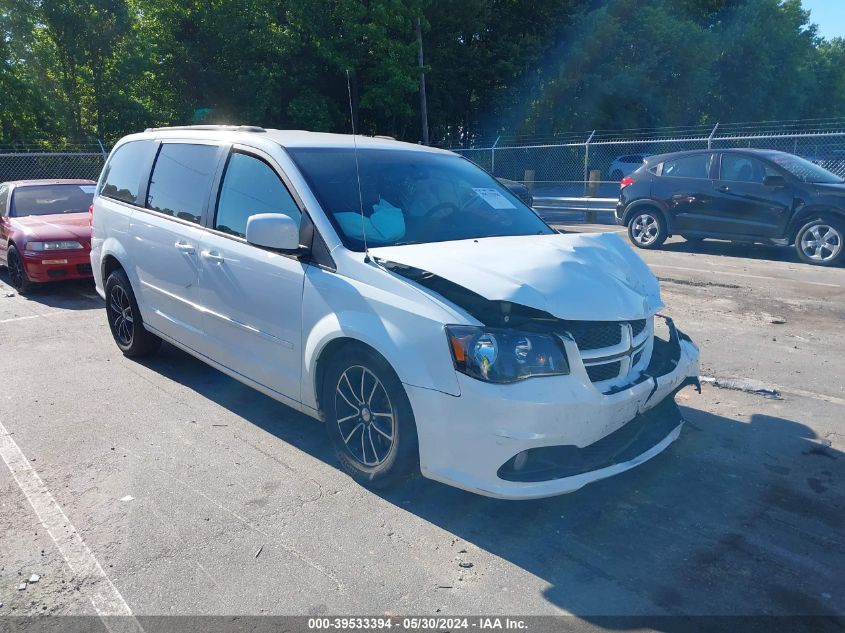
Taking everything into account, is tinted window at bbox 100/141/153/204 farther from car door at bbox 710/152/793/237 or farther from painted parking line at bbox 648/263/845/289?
car door at bbox 710/152/793/237

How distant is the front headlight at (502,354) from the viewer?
3.15 m

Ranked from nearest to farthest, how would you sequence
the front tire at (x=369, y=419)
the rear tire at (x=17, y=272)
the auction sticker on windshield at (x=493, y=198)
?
the front tire at (x=369, y=419)
the auction sticker on windshield at (x=493, y=198)
the rear tire at (x=17, y=272)

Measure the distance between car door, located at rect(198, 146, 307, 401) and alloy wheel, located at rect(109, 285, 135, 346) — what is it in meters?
1.59

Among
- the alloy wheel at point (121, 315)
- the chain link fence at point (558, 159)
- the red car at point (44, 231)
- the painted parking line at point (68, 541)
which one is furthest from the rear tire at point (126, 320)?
the chain link fence at point (558, 159)

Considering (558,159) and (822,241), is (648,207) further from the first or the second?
(558,159)

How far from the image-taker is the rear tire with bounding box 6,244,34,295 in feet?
30.3

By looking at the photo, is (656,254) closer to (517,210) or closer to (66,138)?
(517,210)

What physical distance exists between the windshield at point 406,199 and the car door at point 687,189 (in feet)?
25.2

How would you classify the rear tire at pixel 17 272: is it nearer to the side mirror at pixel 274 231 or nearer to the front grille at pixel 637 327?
the side mirror at pixel 274 231

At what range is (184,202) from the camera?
199 inches

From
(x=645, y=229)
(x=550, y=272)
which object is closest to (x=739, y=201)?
(x=645, y=229)

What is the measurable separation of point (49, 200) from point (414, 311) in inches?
A: 356

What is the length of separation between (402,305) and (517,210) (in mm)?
1712

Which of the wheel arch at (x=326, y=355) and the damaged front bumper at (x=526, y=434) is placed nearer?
the damaged front bumper at (x=526, y=434)
